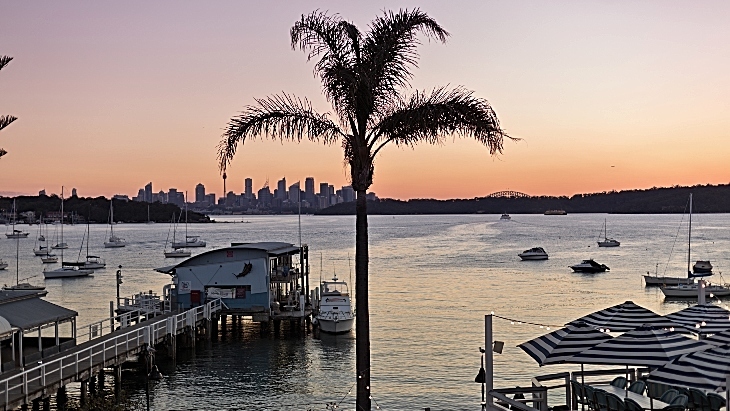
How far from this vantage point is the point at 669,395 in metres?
14.0

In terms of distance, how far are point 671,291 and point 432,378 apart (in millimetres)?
37601

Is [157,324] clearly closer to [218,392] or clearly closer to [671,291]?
[218,392]

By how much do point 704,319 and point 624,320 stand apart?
7.81ft

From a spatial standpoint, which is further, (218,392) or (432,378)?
(432,378)

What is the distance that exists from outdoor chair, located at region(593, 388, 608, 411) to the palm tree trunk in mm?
4062

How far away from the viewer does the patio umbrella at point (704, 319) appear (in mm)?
16234

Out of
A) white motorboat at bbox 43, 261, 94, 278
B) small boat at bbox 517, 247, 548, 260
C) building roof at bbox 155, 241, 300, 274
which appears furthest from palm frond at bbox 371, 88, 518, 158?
small boat at bbox 517, 247, 548, 260

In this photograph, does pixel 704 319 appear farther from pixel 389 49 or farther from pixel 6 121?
pixel 6 121

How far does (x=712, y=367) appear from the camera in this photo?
39.3 ft

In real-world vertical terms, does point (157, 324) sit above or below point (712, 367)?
below

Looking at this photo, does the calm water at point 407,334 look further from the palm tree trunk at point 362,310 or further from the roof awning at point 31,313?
the palm tree trunk at point 362,310

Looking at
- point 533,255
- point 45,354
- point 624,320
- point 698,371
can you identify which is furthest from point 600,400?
point 533,255

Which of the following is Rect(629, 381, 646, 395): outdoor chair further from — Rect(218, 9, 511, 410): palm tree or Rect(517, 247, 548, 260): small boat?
Rect(517, 247, 548, 260): small boat

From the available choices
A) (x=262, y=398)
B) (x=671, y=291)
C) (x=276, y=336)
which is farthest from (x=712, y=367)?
(x=671, y=291)
